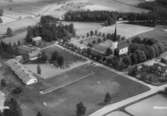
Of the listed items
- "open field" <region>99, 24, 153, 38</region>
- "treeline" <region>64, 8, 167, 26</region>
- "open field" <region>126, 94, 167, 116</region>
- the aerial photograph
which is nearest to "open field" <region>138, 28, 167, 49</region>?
the aerial photograph

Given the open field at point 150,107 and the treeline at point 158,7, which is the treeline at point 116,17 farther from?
the open field at point 150,107

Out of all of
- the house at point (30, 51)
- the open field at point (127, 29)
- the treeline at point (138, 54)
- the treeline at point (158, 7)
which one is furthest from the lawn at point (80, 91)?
the treeline at point (158, 7)

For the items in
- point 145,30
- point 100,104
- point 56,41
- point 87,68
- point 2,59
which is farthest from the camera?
point 145,30

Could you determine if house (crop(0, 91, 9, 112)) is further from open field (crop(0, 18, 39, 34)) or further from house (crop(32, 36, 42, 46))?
open field (crop(0, 18, 39, 34))

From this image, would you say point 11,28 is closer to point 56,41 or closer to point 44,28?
point 44,28

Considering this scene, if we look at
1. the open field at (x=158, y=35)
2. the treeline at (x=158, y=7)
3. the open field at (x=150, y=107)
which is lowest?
the open field at (x=150, y=107)

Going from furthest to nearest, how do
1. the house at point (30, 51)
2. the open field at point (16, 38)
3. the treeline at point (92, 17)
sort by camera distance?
the treeline at point (92, 17) < the open field at point (16, 38) < the house at point (30, 51)

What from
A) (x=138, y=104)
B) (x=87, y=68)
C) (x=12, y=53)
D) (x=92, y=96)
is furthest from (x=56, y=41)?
(x=138, y=104)

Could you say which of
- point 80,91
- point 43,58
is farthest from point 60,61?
point 80,91
